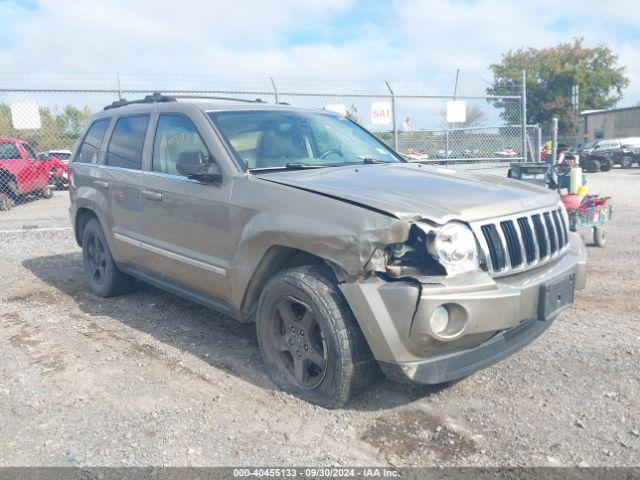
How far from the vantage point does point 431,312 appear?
285cm

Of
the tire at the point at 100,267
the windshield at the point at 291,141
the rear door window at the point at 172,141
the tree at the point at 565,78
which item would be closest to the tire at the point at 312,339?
the windshield at the point at 291,141

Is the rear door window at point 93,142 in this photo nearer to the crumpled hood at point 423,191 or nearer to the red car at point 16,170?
the crumpled hood at point 423,191

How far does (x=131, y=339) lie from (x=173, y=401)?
1.27 meters

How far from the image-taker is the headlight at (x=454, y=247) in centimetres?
293

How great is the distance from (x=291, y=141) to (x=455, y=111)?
9256 mm

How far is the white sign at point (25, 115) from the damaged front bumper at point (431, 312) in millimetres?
9926

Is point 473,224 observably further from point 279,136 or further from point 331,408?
point 279,136

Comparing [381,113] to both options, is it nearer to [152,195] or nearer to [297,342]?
[152,195]

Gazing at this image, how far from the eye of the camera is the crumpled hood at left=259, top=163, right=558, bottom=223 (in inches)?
121

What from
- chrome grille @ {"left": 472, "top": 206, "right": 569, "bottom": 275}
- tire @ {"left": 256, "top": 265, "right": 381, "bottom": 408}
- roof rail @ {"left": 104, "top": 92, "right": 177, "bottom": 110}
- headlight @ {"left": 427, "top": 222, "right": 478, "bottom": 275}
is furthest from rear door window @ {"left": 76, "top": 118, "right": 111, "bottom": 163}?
chrome grille @ {"left": 472, "top": 206, "right": 569, "bottom": 275}

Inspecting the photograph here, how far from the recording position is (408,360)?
2.98 metres

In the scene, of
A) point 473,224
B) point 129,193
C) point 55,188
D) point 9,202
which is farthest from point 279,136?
point 55,188

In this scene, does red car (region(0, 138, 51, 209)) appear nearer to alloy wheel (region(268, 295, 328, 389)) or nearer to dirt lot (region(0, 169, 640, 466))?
dirt lot (region(0, 169, 640, 466))

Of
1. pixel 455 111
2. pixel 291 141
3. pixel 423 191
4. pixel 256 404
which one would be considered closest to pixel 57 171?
pixel 455 111
